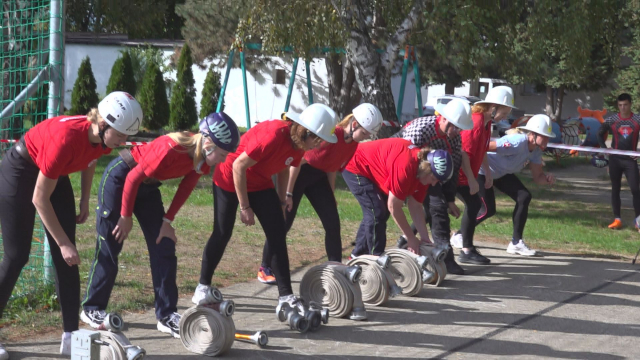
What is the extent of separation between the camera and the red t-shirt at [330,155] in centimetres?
667

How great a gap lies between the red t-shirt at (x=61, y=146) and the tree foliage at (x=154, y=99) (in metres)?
20.2

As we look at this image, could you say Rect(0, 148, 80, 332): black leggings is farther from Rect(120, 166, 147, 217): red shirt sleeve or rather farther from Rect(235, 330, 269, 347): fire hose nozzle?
Rect(235, 330, 269, 347): fire hose nozzle

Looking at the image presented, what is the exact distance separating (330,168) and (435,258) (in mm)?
1375

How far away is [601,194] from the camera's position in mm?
16078

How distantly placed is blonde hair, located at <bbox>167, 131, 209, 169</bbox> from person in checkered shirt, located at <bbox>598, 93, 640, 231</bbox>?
7.98m

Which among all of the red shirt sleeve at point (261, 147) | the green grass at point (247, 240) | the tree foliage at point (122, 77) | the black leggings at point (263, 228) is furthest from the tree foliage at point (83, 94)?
the red shirt sleeve at point (261, 147)

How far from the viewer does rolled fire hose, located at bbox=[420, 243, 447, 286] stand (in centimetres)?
728

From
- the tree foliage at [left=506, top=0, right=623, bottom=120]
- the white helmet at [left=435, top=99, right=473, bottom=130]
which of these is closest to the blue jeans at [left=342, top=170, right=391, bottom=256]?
the white helmet at [left=435, top=99, right=473, bottom=130]

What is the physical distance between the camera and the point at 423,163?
21.4 ft

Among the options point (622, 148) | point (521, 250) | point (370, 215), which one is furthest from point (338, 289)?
point (622, 148)

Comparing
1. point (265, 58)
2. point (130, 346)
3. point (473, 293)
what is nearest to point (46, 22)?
point (130, 346)

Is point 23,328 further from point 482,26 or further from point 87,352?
point 482,26

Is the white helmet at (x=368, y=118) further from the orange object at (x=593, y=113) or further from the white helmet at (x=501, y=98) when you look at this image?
the orange object at (x=593, y=113)

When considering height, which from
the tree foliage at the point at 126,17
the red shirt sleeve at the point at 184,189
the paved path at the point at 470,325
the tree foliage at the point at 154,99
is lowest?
the paved path at the point at 470,325
